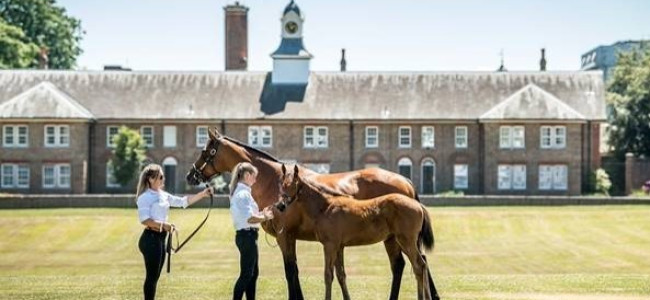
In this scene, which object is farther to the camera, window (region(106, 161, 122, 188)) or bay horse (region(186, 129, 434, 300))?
window (region(106, 161, 122, 188))

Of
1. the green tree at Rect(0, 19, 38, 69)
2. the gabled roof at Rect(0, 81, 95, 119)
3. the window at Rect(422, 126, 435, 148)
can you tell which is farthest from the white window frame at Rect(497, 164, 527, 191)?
the green tree at Rect(0, 19, 38, 69)

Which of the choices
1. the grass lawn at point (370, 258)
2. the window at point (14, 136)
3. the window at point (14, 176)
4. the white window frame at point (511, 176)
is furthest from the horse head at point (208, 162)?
the window at point (14, 136)

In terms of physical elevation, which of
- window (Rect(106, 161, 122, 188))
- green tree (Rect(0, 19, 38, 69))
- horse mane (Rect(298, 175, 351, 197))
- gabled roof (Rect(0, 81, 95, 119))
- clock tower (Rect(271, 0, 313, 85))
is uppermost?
green tree (Rect(0, 19, 38, 69))

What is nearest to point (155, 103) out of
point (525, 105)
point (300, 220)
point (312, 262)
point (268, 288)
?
point (525, 105)

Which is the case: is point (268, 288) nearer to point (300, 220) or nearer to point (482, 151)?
point (300, 220)

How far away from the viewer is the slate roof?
234 ft

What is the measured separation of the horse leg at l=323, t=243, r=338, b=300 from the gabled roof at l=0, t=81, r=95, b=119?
184ft

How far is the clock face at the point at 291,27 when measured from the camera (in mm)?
75275

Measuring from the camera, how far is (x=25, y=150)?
70.8m

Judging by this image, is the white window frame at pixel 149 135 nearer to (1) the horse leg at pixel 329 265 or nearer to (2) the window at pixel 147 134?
(2) the window at pixel 147 134

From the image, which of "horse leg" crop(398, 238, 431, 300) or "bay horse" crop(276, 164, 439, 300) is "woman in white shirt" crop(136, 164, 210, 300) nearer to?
"bay horse" crop(276, 164, 439, 300)

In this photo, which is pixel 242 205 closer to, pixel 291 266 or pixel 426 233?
pixel 291 266

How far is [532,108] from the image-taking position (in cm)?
7088

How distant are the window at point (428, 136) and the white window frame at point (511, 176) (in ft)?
13.8
